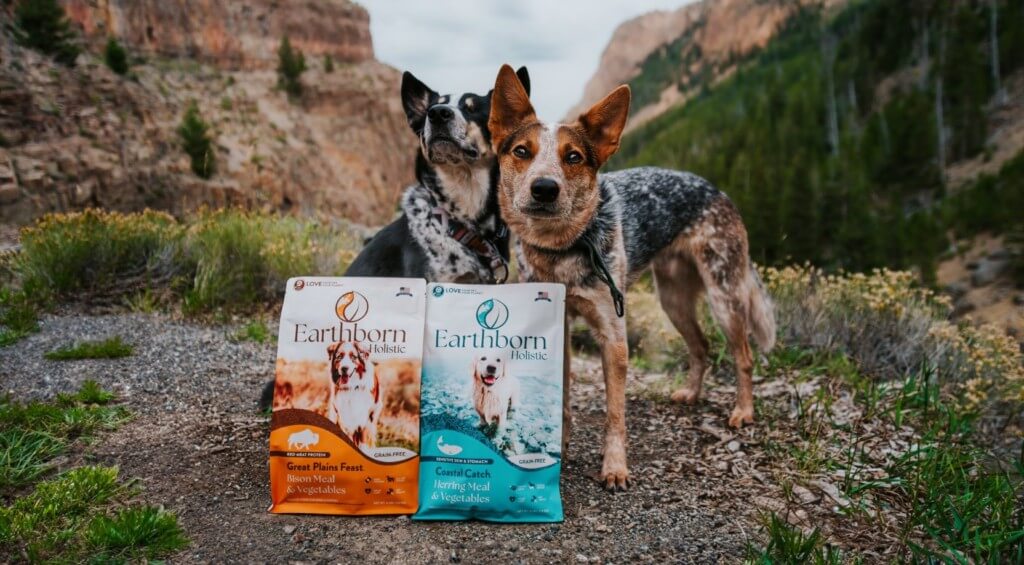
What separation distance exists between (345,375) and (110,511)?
1258 mm

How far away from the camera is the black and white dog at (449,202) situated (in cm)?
341

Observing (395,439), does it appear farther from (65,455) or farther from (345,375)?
(65,455)

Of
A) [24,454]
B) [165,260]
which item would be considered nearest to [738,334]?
[24,454]

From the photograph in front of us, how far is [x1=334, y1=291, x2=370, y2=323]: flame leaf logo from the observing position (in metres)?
2.67

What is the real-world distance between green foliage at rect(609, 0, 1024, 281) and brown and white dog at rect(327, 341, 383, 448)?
2630 cm

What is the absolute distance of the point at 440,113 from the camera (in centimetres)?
331

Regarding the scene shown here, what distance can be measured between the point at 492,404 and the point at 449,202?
146 centimetres

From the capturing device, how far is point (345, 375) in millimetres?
2646

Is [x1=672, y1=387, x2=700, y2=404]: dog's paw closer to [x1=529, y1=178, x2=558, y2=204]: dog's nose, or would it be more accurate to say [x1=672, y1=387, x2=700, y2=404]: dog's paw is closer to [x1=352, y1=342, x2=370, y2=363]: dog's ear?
[x1=529, y1=178, x2=558, y2=204]: dog's nose

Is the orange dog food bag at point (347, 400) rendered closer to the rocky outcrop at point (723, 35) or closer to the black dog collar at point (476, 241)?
the black dog collar at point (476, 241)

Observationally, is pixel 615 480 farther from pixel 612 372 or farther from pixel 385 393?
pixel 385 393

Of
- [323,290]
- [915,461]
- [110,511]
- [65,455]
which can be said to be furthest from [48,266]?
[915,461]

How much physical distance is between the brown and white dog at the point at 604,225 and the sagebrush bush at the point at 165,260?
4.37 metres

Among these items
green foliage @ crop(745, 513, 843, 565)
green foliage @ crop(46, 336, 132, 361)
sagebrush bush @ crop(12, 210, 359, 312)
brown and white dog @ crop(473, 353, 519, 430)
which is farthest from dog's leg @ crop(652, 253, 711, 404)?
green foliage @ crop(46, 336, 132, 361)
